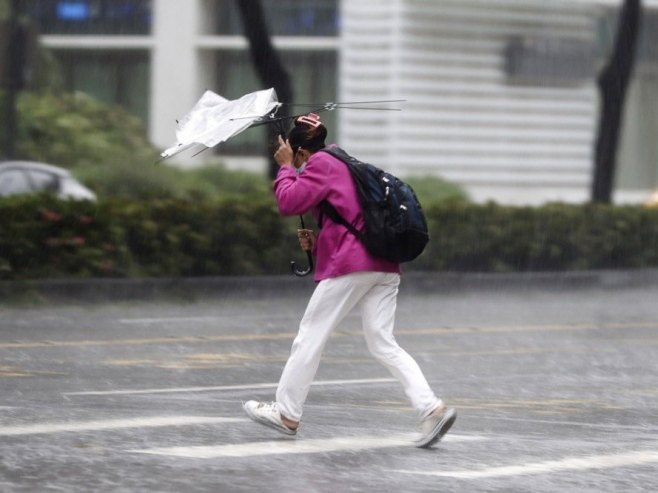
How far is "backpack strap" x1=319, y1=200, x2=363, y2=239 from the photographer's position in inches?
368

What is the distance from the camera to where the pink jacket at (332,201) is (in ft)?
30.5

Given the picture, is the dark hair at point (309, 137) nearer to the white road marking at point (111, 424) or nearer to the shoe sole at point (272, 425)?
the shoe sole at point (272, 425)

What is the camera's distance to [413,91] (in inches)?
1473

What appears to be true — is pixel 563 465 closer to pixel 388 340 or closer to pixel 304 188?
pixel 388 340

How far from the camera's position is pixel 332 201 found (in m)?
9.35

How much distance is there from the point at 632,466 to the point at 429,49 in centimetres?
2901

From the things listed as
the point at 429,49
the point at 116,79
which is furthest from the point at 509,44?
the point at 116,79

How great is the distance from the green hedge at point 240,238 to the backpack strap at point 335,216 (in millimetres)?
10328

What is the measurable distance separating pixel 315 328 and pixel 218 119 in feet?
4.06

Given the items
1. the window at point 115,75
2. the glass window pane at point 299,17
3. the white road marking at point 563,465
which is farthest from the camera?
the window at point 115,75

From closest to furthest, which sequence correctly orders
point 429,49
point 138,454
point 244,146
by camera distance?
point 138,454, point 429,49, point 244,146

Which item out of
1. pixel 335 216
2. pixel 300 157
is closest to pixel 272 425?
pixel 335 216

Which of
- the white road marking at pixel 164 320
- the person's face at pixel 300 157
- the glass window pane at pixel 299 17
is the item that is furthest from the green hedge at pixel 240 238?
the glass window pane at pixel 299 17

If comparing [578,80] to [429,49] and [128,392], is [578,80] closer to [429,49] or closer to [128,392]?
[429,49]
